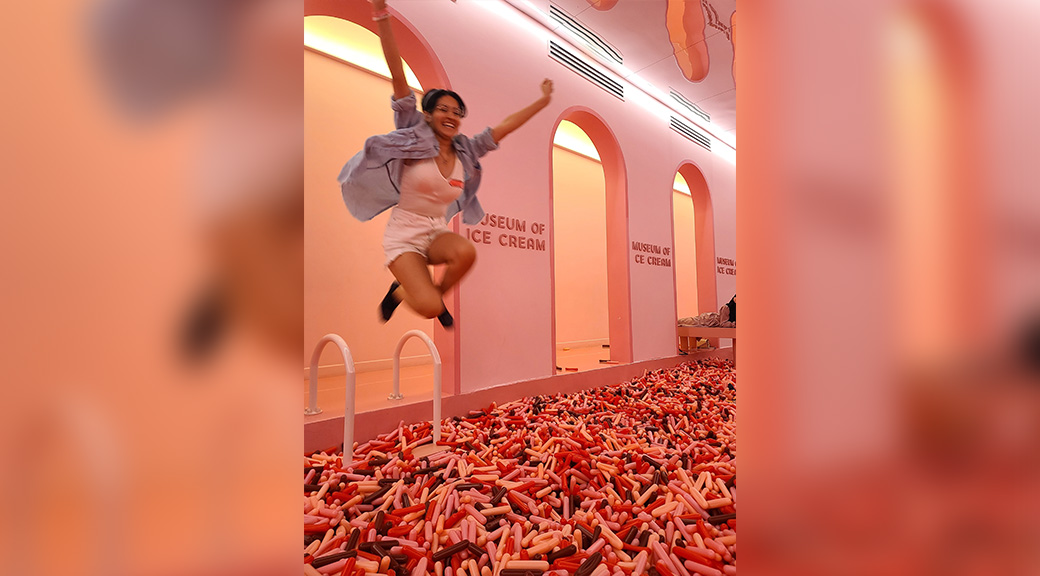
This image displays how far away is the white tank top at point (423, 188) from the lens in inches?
91.5

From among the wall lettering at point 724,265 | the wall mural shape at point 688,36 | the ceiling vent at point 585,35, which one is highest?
the ceiling vent at point 585,35

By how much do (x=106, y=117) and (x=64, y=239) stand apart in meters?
0.12

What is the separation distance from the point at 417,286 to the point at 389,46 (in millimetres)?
1026

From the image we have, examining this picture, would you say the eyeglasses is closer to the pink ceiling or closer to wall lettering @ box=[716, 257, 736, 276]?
the pink ceiling

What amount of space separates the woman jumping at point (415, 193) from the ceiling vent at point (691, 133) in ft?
16.0

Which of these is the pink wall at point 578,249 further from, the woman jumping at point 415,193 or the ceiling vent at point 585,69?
the woman jumping at point 415,193

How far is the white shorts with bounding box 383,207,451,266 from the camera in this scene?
91.9 inches

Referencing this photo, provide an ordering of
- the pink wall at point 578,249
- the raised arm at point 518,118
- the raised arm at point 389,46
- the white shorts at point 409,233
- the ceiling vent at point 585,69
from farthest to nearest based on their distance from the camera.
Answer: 1. the pink wall at point 578,249
2. the ceiling vent at point 585,69
3. the raised arm at point 518,118
4. the white shorts at point 409,233
5. the raised arm at point 389,46

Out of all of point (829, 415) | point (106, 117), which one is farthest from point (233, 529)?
point (829, 415)

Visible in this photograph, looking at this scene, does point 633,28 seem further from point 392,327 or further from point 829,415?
point 829,415

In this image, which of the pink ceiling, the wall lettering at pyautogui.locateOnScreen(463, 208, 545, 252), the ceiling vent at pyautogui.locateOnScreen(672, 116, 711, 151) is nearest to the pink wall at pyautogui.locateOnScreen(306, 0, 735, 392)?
the wall lettering at pyautogui.locateOnScreen(463, 208, 545, 252)

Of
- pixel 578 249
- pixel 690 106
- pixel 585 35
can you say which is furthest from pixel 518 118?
pixel 578 249

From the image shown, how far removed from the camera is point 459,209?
8.86 ft

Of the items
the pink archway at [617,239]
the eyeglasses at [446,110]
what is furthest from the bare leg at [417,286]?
the pink archway at [617,239]
